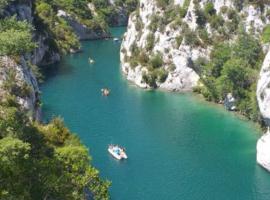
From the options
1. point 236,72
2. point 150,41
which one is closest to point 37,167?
point 236,72

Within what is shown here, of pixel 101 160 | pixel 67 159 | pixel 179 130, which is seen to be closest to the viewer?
pixel 67 159

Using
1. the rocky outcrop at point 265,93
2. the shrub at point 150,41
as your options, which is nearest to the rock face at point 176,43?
the shrub at point 150,41

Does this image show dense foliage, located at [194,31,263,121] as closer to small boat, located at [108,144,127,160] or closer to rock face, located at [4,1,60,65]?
small boat, located at [108,144,127,160]

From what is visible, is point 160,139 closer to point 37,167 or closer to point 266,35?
point 266,35

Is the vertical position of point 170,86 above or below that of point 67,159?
below

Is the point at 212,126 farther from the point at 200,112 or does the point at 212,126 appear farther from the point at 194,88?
the point at 194,88

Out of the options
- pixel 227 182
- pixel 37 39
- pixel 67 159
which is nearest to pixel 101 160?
pixel 227 182

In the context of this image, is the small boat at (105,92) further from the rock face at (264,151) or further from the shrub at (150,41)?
the rock face at (264,151)
